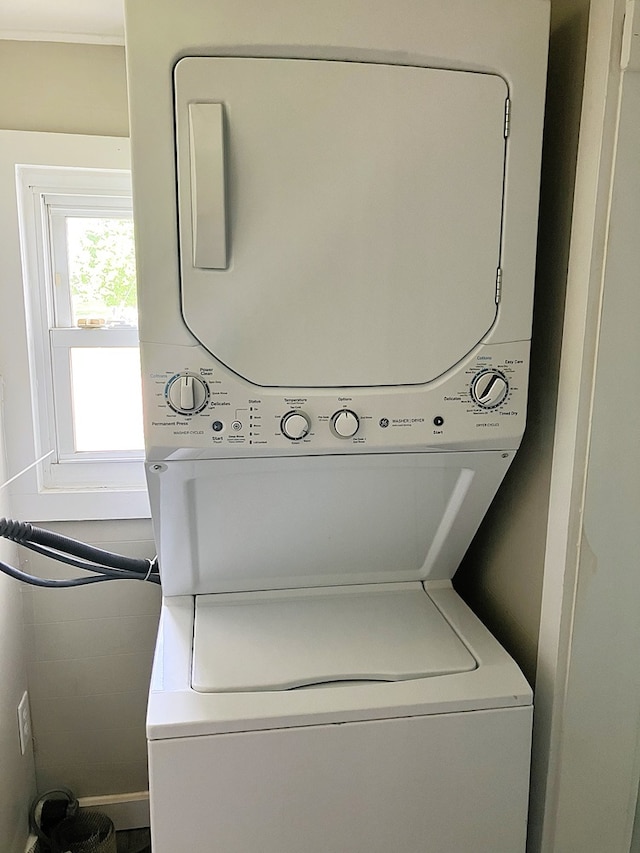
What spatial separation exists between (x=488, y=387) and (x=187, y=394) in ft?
1.57

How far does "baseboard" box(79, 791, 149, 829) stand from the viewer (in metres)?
1.73

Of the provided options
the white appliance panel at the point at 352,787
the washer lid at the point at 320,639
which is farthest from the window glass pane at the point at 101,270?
the white appliance panel at the point at 352,787

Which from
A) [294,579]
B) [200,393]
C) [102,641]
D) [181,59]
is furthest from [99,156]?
[102,641]

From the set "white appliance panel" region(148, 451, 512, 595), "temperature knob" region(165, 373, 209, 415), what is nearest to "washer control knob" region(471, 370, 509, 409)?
"white appliance panel" region(148, 451, 512, 595)

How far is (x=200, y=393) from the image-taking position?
95 cm

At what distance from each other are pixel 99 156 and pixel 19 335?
0.45 metres

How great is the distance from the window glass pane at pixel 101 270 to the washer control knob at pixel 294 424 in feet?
2.45

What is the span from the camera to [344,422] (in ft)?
3.26

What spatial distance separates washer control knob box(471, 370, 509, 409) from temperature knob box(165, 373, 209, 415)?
0.43 m

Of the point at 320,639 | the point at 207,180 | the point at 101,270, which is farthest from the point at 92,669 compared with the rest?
→ the point at 207,180

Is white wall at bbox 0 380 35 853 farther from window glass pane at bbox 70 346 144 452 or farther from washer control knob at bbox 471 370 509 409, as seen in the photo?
washer control knob at bbox 471 370 509 409

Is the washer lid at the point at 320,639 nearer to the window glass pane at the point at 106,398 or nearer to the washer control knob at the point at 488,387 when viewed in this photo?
the washer control knob at the point at 488,387

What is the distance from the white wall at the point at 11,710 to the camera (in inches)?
56.9

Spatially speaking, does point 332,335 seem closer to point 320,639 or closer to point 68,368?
point 320,639
